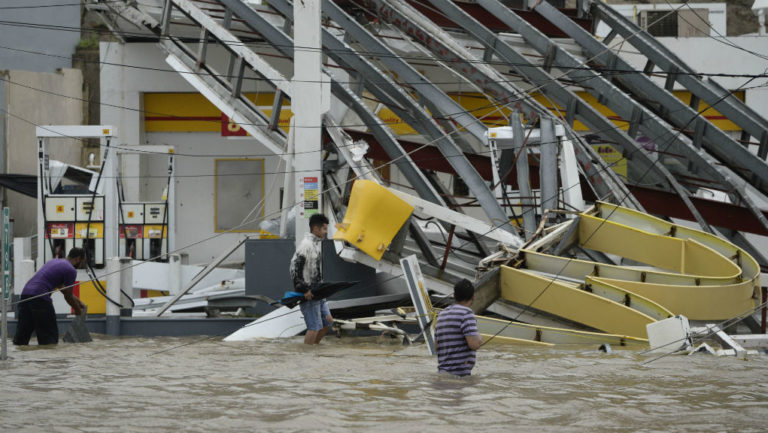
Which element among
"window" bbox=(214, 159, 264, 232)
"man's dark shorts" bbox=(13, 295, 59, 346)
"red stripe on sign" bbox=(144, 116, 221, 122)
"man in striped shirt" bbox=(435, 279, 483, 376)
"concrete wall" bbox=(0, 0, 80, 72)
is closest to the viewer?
"man in striped shirt" bbox=(435, 279, 483, 376)

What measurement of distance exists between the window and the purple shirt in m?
10.8

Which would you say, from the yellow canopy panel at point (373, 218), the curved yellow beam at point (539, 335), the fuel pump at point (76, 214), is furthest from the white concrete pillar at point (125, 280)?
the curved yellow beam at point (539, 335)

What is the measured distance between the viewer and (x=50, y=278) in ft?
44.0

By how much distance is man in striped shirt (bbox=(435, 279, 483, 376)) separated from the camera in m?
9.08

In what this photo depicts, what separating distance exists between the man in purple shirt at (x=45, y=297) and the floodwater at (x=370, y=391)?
0.68m

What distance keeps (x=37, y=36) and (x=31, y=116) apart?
2.37 metres

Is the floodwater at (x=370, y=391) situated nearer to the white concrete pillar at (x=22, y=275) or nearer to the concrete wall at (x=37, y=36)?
the white concrete pillar at (x=22, y=275)

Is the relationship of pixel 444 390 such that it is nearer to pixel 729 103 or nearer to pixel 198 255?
pixel 729 103

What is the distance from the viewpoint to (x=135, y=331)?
1524cm

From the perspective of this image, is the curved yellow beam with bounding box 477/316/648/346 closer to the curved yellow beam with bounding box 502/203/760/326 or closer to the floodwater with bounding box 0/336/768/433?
the floodwater with bounding box 0/336/768/433

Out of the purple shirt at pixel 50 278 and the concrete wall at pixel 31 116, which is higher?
the concrete wall at pixel 31 116

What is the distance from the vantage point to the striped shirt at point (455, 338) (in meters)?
9.09

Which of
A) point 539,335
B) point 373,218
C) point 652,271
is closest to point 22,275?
point 373,218

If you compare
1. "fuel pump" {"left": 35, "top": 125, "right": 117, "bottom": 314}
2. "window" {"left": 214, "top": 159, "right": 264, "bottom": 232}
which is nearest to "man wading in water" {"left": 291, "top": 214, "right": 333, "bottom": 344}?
"fuel pump" {"left": 35, "top": 125, "right": 117, "bottom": 314}
